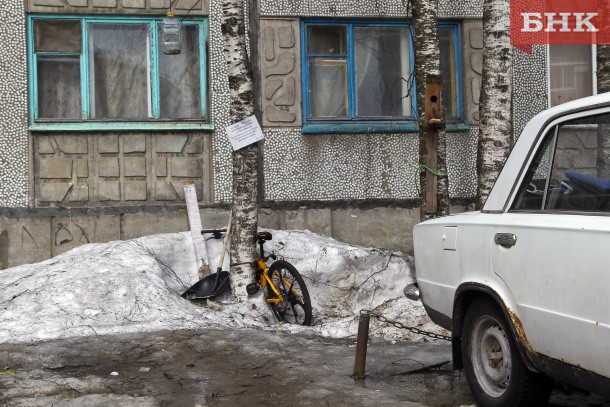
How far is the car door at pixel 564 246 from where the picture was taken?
430 centimetres

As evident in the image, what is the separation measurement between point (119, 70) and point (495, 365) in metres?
7.77

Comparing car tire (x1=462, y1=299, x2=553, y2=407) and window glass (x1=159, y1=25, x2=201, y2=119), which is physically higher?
window glass (x1=159, y1=25, x2=201, y2=119)

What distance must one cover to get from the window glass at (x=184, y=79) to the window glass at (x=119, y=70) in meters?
0.25

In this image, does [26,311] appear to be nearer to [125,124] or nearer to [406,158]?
[125,124]

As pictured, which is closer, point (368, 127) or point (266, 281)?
point (266, 281)

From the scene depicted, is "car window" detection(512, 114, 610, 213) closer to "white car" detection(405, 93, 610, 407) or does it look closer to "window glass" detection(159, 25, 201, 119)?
"white car" detection(405, 93, 610, 407)

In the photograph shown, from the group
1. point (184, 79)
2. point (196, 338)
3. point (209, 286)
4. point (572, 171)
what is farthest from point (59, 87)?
point (572, 171)

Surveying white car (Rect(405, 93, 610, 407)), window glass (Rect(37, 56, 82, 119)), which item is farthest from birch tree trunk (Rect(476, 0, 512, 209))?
window glass (Rect(37, 56, 82, 119))

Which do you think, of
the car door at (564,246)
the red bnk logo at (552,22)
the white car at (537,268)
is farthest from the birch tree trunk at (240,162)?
the car door at (564,246)

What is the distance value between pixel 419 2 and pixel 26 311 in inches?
203

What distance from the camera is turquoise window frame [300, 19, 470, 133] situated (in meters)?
12.1

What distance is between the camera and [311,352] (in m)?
7.73

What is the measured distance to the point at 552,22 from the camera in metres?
12.5

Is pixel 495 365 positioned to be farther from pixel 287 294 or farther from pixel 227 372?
pixel 287 294
